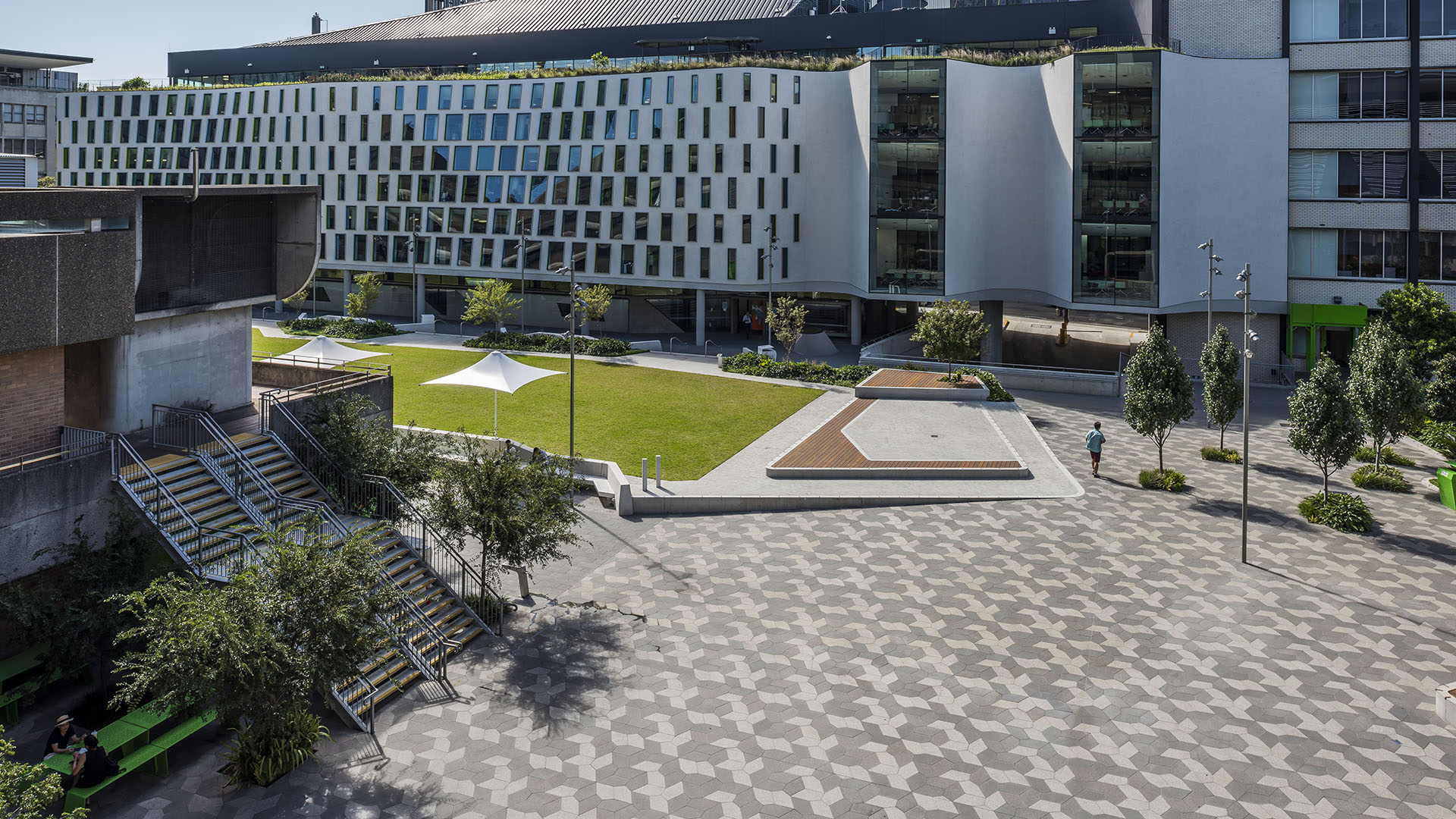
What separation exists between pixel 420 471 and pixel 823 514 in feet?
32.3

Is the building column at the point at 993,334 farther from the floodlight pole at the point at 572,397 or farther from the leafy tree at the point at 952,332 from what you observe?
the floodlight pole at the point at 572,397

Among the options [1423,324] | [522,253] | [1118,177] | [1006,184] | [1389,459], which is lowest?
[1389,459]

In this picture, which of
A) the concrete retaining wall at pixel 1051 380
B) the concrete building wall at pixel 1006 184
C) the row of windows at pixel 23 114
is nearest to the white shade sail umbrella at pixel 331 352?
the concrete retaining wall at pixel 1051 380

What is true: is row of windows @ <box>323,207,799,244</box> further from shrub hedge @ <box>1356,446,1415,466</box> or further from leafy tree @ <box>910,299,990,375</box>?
shrub hedge @ <box>1356,446,1415,466</box>

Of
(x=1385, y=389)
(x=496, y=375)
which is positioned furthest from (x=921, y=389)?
(x=496, y=375)

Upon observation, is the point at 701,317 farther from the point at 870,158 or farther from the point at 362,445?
the point at 362,445

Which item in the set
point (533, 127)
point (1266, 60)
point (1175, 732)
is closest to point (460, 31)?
point (533, 127)

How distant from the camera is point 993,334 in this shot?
171 ft

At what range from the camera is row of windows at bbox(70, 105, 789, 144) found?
184 ft

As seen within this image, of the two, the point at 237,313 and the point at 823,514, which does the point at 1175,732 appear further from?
the point at 237,313

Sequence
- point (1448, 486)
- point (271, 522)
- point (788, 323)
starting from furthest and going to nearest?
point (788, 323) < point (1448, 486) < point (271, 522)

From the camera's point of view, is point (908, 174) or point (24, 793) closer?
point (24, 793)

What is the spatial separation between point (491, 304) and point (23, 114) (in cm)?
5239

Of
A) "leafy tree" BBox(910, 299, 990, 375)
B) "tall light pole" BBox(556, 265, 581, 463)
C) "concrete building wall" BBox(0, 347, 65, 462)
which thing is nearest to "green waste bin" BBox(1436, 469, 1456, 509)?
"leafy tree" BBox(910, 299, 990, 375)
